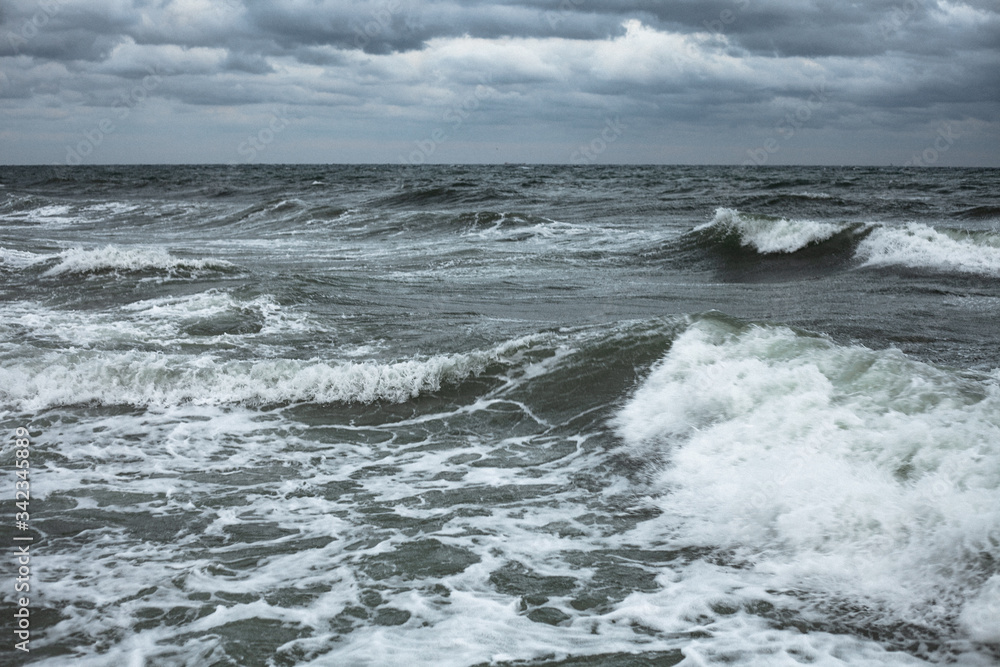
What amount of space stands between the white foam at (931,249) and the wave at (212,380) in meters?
10.6

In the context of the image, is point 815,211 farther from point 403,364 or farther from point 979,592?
point 979,592

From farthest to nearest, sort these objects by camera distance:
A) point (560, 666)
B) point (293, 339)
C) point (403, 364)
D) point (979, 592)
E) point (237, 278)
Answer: point (237, 278), point (293, 339), point (403, 364), point (979, 592), point (560, 666)

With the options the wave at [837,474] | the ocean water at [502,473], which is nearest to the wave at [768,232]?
the ocean water at [502,473]

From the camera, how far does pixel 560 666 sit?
367 cm

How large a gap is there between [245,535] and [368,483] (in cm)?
113

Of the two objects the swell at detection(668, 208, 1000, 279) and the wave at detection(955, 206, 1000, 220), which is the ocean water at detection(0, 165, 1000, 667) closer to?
the swell at detection(668, 208, 1000, 279)

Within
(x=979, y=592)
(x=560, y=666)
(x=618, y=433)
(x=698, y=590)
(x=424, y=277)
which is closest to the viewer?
(x=560, y=666)

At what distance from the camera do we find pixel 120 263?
14367 mm

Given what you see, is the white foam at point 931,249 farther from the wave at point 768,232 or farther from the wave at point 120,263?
the wave at point 120,263

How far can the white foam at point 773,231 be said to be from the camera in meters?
17.9

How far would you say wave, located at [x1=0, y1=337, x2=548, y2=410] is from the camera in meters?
7.82

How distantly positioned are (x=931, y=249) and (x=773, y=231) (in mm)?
3810

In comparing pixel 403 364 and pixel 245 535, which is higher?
pixel 403 364

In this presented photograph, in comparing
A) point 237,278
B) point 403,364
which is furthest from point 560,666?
point 237,278
